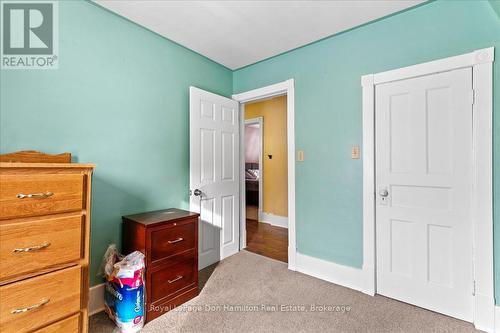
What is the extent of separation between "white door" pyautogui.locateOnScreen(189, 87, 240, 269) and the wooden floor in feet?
1.29

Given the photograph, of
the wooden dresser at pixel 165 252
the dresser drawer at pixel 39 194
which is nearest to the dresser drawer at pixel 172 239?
the wooden dresser at pixel 165 252

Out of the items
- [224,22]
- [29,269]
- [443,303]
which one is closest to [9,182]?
[29,269]

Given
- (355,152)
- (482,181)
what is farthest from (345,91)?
(482,181)

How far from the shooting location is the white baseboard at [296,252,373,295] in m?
2.23

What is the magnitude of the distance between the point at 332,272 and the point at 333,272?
11 mm

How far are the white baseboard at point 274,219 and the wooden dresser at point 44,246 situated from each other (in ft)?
11.6

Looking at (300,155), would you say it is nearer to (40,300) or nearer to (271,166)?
(271,166)

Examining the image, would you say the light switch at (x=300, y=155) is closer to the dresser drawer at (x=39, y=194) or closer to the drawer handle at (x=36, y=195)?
the dresser drawer at (x=39, y=194)

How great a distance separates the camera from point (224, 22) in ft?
7.16

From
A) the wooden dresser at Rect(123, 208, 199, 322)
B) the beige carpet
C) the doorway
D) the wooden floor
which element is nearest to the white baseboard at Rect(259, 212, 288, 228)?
the doorway

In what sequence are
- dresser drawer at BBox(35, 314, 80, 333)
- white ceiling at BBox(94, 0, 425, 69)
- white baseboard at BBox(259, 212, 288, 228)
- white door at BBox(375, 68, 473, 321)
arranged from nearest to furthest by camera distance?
dresser drawer at BBox(35, 314, 80, 333)
white door at BBox(375, 68, 473, 321)
white ceiling at BBox(94, 0, 425, 69)
white baseboard at BBox(259, 212, 288, 228)

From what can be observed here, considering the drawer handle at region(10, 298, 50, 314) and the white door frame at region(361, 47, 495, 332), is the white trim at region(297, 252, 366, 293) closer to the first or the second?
the white door frame at region(361, 47, 495, 332)

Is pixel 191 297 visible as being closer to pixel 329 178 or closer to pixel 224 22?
pixel 329 178

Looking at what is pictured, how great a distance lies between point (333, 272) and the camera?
2.39 meters
